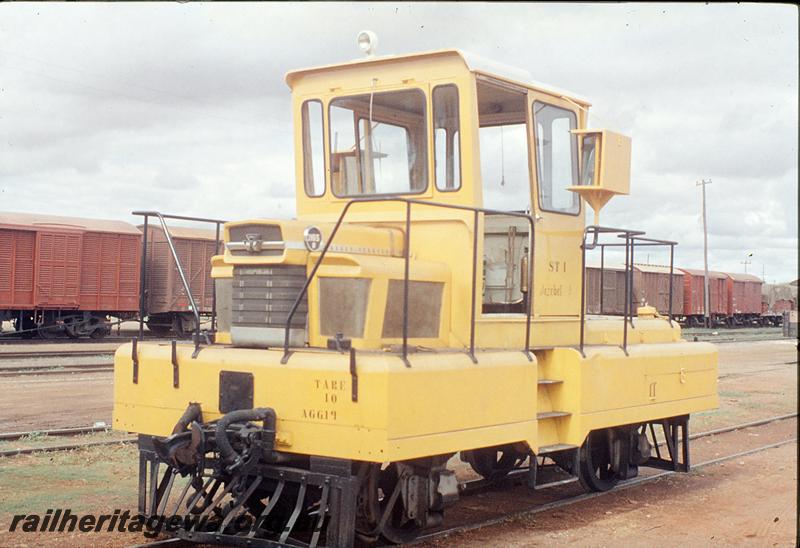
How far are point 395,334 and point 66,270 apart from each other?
2284 cm

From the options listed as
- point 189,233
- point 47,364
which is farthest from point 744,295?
point 47,364

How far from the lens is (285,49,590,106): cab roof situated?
21.9 feet

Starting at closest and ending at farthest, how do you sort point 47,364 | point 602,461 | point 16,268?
point 602,461 < point 47,364 < point 16,268

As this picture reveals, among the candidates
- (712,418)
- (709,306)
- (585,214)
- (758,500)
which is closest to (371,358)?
(585,214)

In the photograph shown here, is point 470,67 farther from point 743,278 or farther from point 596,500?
point 743,278

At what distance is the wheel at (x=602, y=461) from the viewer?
27.0 feet

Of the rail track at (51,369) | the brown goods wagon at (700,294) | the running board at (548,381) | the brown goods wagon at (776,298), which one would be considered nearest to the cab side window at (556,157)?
the running board at (548,381)

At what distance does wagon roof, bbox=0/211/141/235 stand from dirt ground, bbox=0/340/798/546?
14.7 meters

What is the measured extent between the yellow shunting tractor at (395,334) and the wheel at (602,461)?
0.19ft

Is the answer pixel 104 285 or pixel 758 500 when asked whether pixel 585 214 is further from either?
pixel 104 285

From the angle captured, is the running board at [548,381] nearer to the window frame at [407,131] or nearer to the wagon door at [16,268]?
the window frame at [407,131]

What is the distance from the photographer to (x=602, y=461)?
8586 millimetres

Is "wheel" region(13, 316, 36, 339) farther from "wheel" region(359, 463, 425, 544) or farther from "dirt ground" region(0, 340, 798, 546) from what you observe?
"wheel" region(359, 463, 425, 544)

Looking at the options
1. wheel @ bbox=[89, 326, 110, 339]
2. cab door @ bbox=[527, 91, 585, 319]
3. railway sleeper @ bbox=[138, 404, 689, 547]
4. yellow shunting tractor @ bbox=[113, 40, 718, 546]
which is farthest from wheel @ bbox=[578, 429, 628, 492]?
wheel @ bbox=[89, 326, 110, 339]
